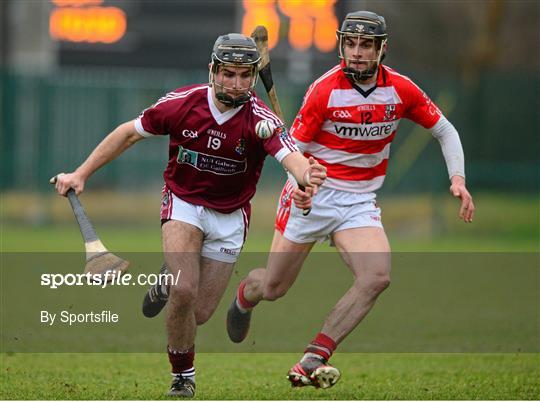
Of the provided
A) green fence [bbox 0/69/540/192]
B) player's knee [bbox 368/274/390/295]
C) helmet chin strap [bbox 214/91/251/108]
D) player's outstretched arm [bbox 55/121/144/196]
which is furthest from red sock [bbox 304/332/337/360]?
green fence [bbox 0/69/540/192]

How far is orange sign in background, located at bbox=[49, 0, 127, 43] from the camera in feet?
71.1

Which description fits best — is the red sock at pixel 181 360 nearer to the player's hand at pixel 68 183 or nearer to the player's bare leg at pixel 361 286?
the player's bare leg at pixel 361 286

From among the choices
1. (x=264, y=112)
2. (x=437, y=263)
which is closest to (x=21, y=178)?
(x=437, y=263)

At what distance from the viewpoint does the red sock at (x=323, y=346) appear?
7.35 metres

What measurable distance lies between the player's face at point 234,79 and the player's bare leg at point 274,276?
137 centimetres

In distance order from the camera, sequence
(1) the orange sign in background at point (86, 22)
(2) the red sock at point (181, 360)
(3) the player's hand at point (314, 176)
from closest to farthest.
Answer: (3) the player's hand at point (314, 176), (2) the red sock at point (181, 360), (1) the orange sign in background at point (86, 22)

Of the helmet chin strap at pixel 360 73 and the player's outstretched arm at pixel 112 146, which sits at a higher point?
the helmet chin strap at pixel 360 73

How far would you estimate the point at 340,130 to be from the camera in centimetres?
790

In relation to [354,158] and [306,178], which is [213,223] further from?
[354,158]

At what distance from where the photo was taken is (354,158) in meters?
8.01

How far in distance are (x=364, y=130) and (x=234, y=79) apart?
3.71 feet

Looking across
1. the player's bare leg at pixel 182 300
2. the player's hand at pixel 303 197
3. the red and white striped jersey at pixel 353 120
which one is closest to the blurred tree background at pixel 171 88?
the red and white striped jersey at pixel 353 120

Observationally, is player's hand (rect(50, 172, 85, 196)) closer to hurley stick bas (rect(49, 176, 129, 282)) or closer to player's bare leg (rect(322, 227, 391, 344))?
hurley stick bas (rect(49, 176, 129, 282))

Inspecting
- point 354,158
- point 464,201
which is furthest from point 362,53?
point 464,201
